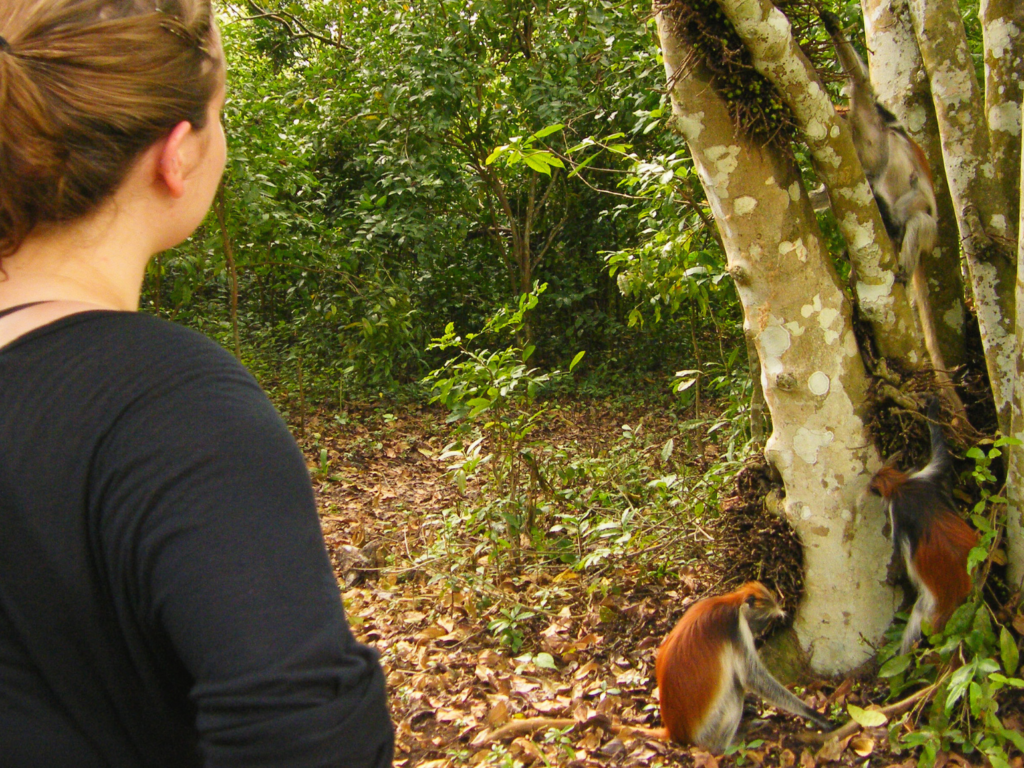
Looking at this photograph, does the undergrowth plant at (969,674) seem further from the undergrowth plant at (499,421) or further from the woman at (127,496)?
the woman at (127,496)

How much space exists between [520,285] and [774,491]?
23.2ft

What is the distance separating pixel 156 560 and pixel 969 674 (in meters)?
2.70

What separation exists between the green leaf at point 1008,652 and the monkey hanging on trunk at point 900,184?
88 cm

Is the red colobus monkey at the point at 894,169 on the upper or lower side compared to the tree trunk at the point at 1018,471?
upper

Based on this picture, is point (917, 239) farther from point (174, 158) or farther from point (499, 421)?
point (174, 158)

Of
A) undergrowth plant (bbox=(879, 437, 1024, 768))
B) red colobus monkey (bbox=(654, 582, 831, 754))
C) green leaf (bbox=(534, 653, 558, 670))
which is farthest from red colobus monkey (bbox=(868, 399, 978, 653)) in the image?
green leaf (bbox=(534, 653, 558, 670))

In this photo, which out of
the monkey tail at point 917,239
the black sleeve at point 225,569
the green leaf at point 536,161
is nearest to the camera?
the black sleeve at point 225,569

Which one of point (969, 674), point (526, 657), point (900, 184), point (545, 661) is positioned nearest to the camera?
point (969, 674)

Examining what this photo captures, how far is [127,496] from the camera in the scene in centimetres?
74

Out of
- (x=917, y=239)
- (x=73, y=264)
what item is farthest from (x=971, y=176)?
(x=73, y=264)

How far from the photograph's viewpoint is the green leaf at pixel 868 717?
2836 mm

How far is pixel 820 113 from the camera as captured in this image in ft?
9.21

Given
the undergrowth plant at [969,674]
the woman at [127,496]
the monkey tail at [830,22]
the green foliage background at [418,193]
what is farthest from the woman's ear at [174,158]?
the green foliage background at [418,193]

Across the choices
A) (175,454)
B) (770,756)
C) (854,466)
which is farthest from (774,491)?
(175,454)
